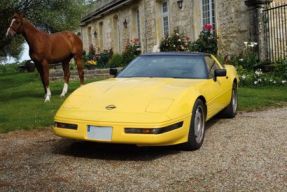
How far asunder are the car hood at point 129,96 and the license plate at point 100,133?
216mm

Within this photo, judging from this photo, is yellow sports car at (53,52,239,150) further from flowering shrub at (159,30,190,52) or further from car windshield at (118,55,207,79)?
flowering shrub at (159,30,190,52)

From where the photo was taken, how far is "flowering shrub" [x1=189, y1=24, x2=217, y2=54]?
1800cm

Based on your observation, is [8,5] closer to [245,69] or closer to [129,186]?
[245,69]

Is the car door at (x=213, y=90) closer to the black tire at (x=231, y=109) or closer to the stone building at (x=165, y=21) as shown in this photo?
the black tire at (x=231, y=109)

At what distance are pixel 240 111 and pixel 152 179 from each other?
516 centimetres

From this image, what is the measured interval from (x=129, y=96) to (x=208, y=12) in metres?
14.0

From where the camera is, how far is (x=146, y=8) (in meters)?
24.3

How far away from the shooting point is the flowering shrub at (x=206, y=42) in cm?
1800

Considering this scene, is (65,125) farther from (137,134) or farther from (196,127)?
(196,127)

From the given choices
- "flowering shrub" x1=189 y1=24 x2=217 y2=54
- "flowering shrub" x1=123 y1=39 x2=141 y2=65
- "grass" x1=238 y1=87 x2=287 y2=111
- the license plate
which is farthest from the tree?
the license plate

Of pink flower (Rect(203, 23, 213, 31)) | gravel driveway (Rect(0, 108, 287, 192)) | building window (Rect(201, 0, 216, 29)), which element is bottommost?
gravel driveway (Rect(0, 108, 287, 192))

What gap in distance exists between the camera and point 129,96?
5816mm

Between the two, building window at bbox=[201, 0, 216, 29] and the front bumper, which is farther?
building window at bbox=[201, 0, 216, 29]

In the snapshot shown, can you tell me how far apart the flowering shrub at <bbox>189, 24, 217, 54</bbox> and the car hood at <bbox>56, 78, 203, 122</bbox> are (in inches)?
460
